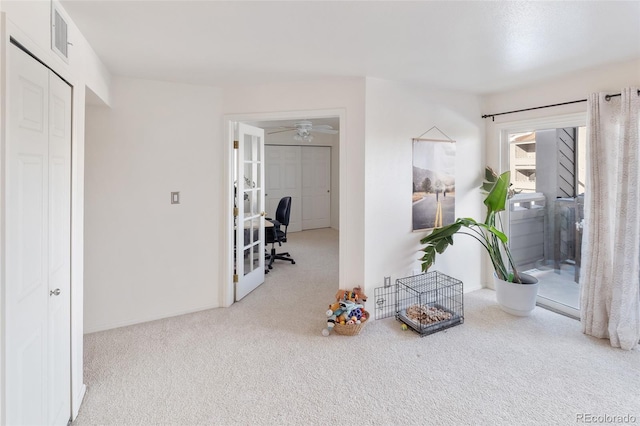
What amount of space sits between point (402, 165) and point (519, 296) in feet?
5.56

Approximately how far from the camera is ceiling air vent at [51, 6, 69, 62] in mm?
1615

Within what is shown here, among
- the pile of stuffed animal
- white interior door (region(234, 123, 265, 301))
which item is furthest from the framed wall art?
white interior door (region(234, 123, 265, 301))

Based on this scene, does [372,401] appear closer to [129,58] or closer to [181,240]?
[181,240]

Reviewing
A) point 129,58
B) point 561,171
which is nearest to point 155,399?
point 129,58

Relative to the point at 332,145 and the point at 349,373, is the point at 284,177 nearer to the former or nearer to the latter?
the point at 332,145

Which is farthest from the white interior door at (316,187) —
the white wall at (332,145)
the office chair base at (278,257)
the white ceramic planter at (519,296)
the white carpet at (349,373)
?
the white ceramic planter at (519,296)

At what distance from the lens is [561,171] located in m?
3.42

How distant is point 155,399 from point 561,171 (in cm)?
408

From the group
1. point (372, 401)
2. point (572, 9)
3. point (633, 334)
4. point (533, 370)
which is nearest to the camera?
point (572, 9)

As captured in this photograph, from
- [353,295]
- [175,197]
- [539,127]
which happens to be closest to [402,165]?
[353,295]

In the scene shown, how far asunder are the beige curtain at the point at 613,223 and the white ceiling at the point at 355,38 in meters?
0.46

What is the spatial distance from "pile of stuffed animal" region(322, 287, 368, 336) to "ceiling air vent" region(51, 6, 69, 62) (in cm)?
254

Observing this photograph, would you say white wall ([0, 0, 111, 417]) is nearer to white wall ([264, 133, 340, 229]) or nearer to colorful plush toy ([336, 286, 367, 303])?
colorful plush toy ([336, 286, 367, 303])

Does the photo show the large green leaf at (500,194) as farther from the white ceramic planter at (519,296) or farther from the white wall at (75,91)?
the white wall at (75,91)
